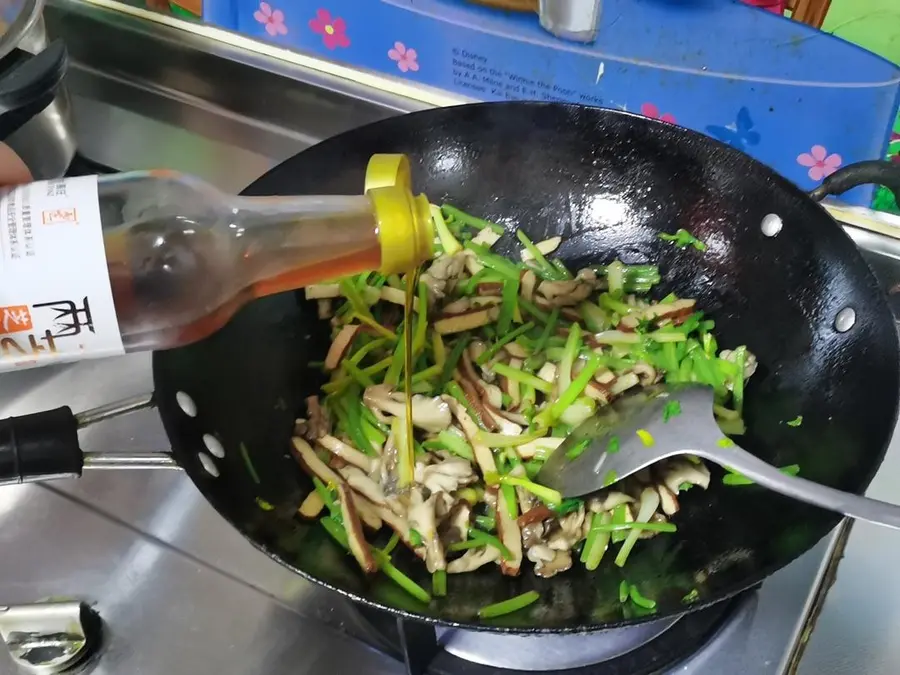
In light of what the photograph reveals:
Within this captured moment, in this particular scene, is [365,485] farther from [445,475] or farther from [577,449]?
[577,449]

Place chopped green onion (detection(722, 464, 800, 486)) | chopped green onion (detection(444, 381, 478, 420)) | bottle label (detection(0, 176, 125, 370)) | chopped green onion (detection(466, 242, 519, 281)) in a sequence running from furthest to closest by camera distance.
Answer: chopped green onion (detection(466, 242, 519, 281))
chopped green onion (detection(444, 381, 478, 420))
chopped green onion (detection(722, 464, 800, 486))
bottle label (detection(0, 176, 125, 370))

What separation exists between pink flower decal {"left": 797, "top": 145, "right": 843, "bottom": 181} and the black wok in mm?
120

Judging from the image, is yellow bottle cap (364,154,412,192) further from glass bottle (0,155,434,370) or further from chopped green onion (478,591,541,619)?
chopped green onion (478,591,541,619)

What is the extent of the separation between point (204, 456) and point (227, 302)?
140 mm

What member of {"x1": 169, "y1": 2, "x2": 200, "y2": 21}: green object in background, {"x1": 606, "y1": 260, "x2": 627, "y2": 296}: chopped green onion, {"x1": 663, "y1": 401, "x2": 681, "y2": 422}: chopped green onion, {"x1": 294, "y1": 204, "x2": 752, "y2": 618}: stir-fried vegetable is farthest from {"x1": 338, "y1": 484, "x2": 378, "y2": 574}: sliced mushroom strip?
{"x1": 169, "y1": 2, "x2": 200, "y2": 21}: green object in background

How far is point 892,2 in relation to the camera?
3.03ft

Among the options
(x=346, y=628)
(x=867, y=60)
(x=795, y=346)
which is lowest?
(x=346, y=628)

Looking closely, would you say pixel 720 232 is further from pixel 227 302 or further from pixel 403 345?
pixel 227 302

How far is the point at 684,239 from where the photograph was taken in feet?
3.28

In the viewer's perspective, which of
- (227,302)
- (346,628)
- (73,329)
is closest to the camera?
(73,329)

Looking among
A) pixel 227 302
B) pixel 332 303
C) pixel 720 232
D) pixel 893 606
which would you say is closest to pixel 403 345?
pixel 332 303

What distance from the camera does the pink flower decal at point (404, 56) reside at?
3.94 feet

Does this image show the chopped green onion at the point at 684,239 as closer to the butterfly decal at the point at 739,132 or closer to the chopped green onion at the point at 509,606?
the butterfly decal at the point at 739,132

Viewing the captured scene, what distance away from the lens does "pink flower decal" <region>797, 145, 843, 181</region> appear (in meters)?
1.04
